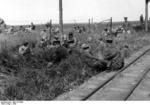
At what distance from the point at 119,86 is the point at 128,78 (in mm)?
1537

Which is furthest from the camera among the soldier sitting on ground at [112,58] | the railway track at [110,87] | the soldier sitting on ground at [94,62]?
the soldier sitting on ground at [112,58]

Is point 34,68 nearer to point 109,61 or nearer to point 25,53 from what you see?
point 25,53

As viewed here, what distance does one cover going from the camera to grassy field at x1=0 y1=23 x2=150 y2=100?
28.5 ft

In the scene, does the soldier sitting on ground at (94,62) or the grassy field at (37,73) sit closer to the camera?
the grassy field at (37,73)

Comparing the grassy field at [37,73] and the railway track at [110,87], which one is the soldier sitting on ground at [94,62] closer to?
the grassy field at [37,73]

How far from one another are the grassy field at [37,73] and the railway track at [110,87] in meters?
0.49

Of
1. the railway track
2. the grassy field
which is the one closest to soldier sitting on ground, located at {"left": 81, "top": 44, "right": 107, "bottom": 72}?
the grassy field

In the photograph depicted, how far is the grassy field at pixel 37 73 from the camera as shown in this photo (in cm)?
869

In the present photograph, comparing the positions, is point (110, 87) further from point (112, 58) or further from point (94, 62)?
point (112, 58)

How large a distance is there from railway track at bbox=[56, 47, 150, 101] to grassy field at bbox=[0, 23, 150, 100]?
0.49 metres

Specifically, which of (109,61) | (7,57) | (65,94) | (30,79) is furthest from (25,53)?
(109,61)

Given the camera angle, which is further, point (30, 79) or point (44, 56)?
point (44, 56)

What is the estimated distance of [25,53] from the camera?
11484 millimetres

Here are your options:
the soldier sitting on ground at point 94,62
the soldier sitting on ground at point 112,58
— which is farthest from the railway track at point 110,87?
the soldier sitting on ground at point 94,62
